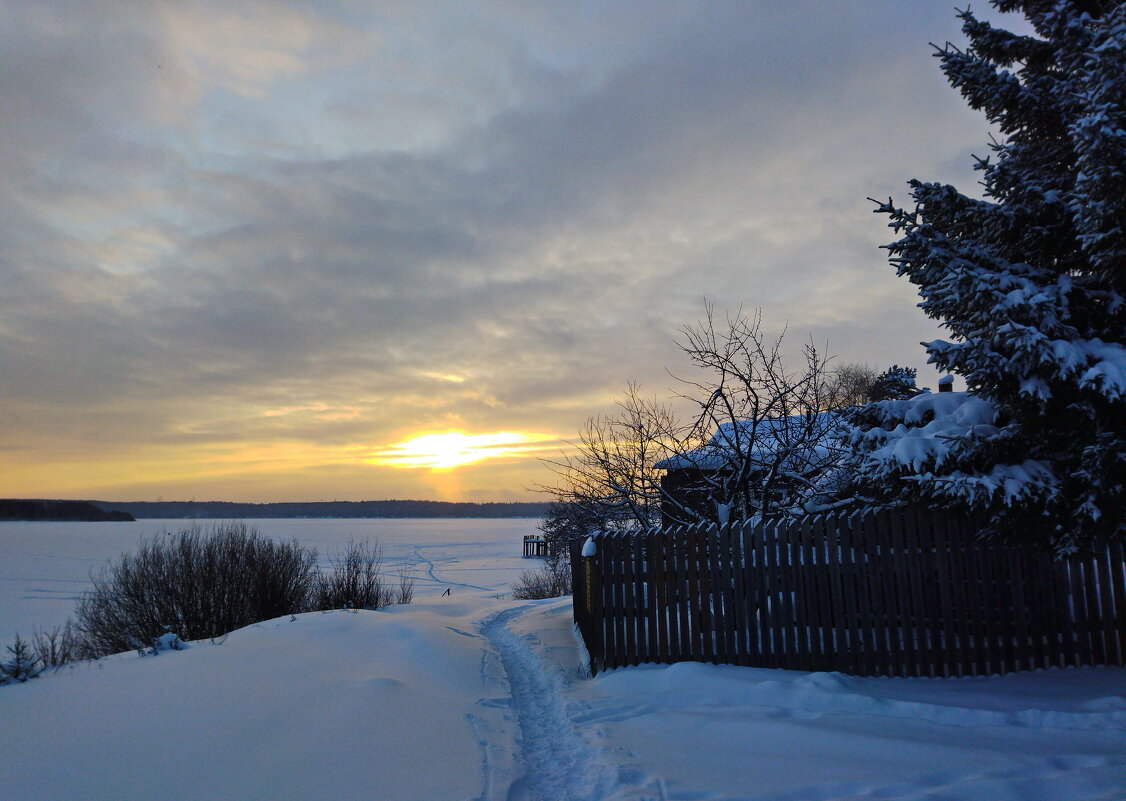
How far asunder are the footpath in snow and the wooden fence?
1.06 feet

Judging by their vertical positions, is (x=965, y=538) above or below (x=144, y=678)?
above

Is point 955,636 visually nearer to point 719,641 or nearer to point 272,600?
point 719,641

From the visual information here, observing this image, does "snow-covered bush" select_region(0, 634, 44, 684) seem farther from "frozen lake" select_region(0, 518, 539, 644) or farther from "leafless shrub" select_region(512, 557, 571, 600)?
"leafless shrub" select_region(512, 557, 571, 600)

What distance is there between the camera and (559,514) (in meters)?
32.2

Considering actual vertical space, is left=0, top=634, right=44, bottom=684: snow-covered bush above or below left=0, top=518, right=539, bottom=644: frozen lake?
above

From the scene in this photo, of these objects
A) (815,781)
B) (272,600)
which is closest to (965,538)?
(815,781)

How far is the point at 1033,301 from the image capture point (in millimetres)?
6176

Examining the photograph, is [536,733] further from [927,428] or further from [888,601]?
[927,428]

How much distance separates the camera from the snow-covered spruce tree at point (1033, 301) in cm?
600

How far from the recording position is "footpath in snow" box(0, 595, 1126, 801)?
420 centimetres

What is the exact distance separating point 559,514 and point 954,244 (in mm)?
26644

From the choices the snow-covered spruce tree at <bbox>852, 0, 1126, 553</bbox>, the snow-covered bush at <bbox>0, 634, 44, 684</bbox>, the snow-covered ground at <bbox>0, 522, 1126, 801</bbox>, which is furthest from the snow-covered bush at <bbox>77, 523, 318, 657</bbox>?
the snow-covered spruce tree at <bbox>852, 0, 1126, 553</bbox>

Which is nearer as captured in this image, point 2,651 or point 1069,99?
point 1069,99

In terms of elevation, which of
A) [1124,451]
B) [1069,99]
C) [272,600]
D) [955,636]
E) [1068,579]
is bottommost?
[272,600]
